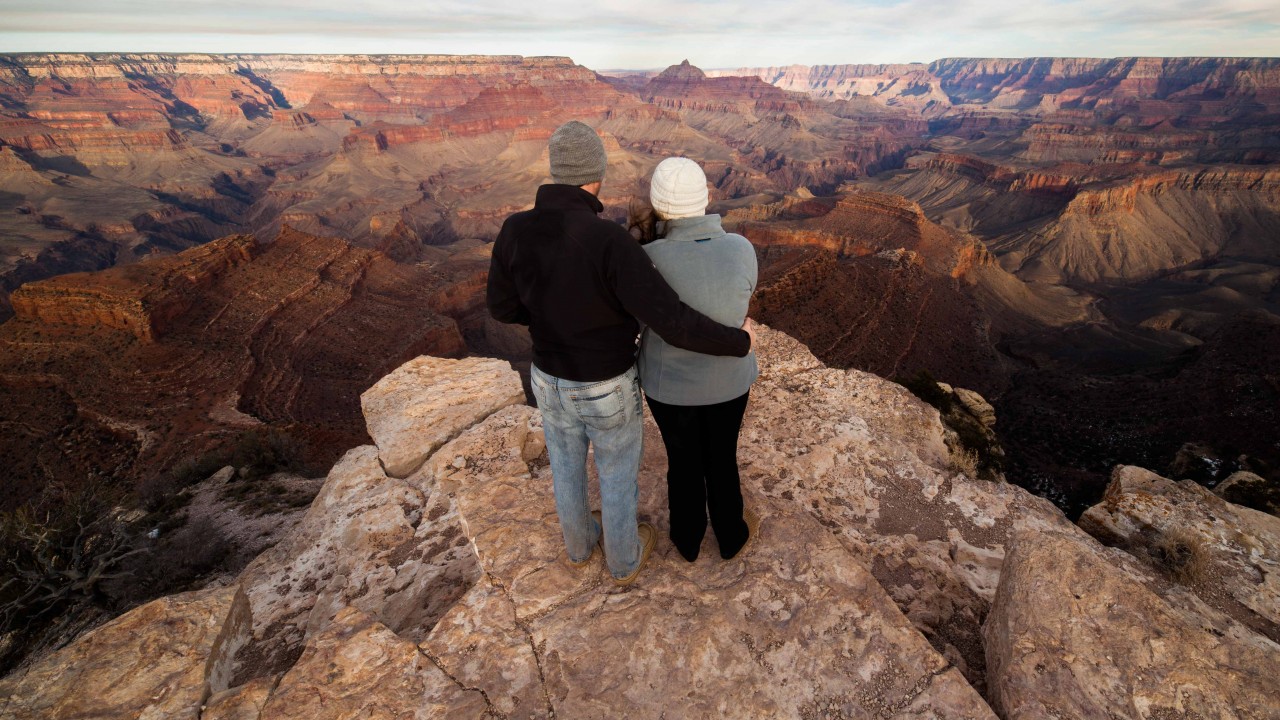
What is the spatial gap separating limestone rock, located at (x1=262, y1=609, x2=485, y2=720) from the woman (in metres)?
1.56

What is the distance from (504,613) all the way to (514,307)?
1786mm

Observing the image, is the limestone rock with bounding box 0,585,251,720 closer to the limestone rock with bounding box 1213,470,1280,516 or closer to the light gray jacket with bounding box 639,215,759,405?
the light gray jacket with bounding box 639,215,759,405

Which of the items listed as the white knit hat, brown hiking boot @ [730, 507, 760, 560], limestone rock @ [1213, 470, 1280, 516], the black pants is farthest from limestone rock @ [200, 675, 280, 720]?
limestone rock @ [1213, 470, 1280, 516]

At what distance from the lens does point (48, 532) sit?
6.31 m

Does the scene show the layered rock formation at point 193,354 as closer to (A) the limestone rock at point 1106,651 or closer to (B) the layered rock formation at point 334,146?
(A) the limestone rock at point 1106,651

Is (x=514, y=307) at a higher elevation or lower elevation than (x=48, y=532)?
higher

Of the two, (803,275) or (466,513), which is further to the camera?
(803,275)

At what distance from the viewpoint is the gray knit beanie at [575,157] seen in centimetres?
247

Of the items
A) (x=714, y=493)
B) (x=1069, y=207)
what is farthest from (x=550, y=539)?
(x=1069, y=207)

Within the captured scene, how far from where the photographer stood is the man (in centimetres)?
235

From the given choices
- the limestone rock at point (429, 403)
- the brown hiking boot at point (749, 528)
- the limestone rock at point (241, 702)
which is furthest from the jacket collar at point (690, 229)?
the limestone rock at point (429, 403)

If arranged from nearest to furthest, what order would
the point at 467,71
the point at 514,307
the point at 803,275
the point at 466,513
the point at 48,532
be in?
the point at 514,307, the point at 466,513, the point at 48,532, the point at 803,275, the point at 467,71

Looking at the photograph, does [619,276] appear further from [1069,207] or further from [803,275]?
[1069,207]

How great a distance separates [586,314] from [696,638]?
73.6 inches
